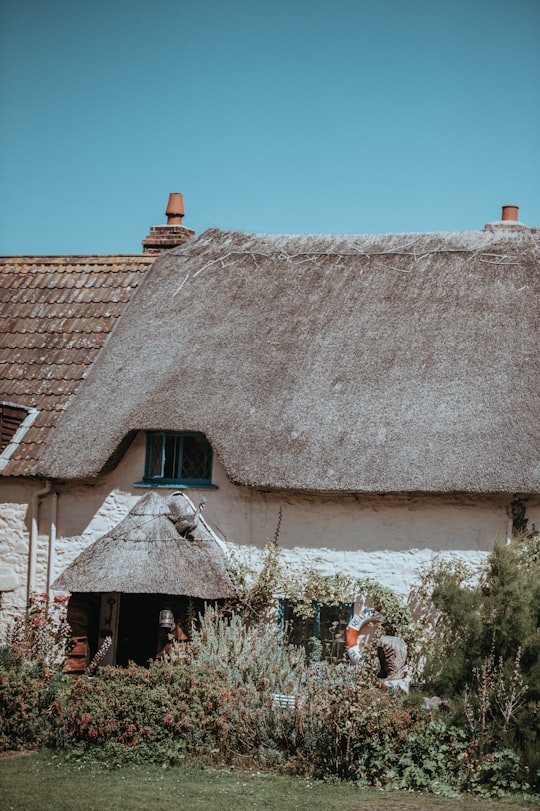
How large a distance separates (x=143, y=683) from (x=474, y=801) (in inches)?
148

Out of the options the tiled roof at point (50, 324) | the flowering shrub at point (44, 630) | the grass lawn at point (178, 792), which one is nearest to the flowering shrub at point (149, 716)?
the grass lawn at point (178, 792)

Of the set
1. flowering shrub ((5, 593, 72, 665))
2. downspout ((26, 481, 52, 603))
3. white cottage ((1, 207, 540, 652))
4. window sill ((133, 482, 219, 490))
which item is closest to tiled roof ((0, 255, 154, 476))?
white cottage ((1, 207, 540, 652))

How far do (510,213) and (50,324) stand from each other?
7951 mm

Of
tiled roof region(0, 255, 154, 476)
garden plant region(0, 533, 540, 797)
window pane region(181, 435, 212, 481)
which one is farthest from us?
tiled roof region(0, 255, 154, 476)

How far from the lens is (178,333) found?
56.4 feet

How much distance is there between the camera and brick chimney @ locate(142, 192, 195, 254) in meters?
19.6

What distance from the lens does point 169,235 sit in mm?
19625

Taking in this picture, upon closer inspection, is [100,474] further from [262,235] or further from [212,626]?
[262,235]

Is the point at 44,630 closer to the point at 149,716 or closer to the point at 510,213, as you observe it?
the point at 149,716

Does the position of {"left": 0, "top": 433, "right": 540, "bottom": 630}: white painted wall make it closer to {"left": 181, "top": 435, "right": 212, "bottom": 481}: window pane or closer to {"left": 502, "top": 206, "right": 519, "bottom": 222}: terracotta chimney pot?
{"left": 181, "top": 435, "right": 212, "bottom": 481}: window pane

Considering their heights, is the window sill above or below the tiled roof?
below

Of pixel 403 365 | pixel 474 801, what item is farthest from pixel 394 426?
pixel 474 801

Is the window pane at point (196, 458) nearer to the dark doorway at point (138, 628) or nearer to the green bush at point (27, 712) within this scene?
the dark doorway at point (138, 628)

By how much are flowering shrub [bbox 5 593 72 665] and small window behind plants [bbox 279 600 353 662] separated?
3023 millimetres
